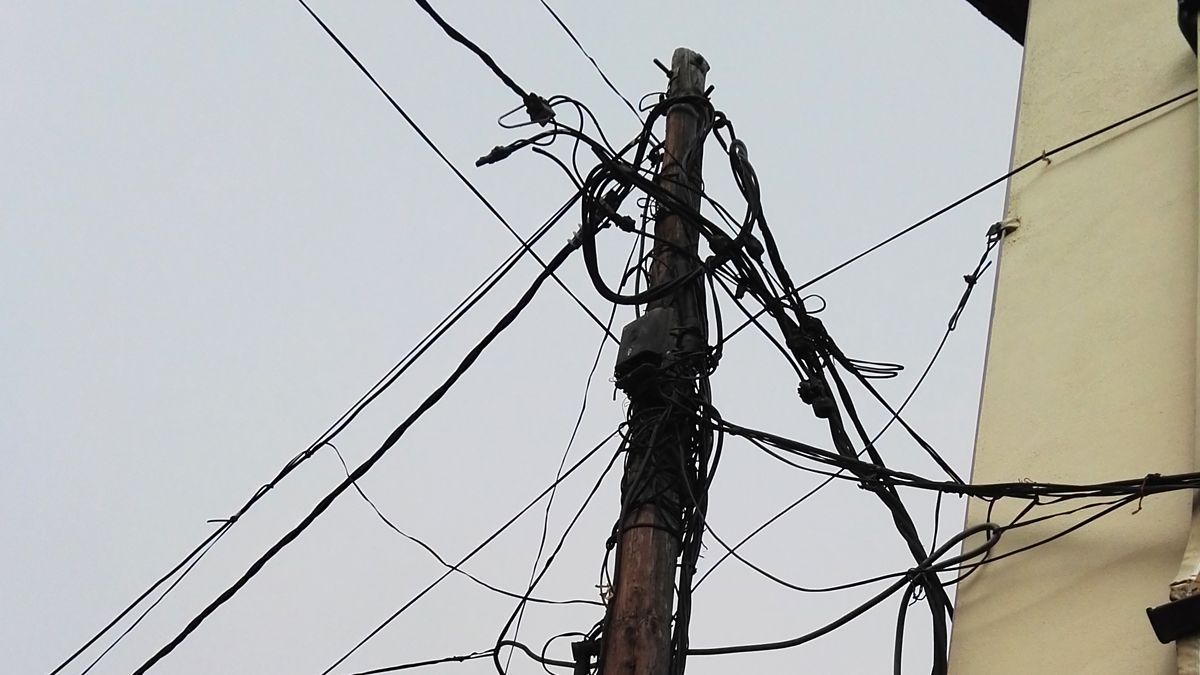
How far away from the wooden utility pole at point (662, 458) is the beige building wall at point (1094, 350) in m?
1.08

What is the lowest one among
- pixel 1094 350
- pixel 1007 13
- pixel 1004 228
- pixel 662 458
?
pixel 662 458

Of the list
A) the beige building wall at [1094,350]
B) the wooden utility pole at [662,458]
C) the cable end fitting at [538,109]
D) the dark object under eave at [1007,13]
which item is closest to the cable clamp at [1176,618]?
the beige building wall at [1094,350]

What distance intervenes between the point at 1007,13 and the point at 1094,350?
3.23 m

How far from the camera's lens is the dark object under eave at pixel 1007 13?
23.6 ft

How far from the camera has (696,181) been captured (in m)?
5.13

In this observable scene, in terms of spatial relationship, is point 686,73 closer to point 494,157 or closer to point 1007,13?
point 494,157

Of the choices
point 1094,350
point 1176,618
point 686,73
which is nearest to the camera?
point 1176,618

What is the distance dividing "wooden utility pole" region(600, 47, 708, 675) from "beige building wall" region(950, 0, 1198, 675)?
1.08m

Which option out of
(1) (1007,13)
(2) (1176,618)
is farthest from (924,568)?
(1) (1007,13)

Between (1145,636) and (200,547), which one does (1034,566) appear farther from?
(200,547)

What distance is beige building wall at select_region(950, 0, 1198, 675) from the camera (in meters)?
4.07

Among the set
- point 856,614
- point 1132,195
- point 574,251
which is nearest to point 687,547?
point 856,614

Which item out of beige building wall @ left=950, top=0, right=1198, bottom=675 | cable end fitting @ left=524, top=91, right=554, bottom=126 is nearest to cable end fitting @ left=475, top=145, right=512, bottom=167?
cable end fitting @ left=524, top=91, right=554, bottom=126

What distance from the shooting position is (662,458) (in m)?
4.46
